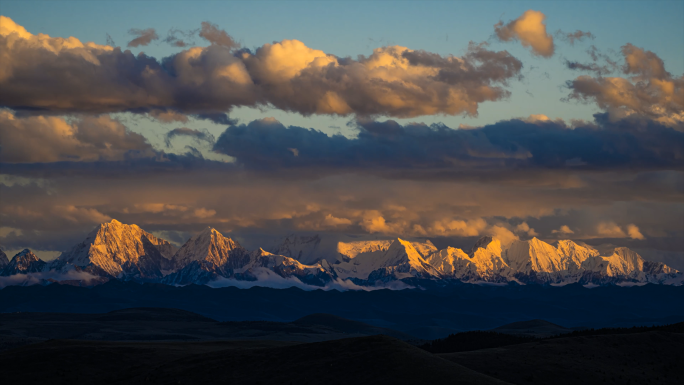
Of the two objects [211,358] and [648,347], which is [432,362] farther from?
[648,347]

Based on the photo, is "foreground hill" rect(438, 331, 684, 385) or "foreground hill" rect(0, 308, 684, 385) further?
"foreground hill" rect(438, 331, 684, 385)

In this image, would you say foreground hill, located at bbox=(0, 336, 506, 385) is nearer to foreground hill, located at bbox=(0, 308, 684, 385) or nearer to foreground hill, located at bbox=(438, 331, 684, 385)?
foreground hill, located at bbox=(0, 308, 684, 385)

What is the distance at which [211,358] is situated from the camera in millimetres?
165750

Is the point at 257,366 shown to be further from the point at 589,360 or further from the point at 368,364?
the point at 589,360

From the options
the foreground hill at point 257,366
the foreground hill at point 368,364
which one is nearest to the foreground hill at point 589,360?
the foreground hill at point 368,364

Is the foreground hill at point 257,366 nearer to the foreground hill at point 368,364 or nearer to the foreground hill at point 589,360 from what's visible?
the foreground hill at point 368,364

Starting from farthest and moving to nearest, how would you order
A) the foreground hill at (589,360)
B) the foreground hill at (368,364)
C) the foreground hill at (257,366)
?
the foreground hill at (589,360) → the foreground hill at (368,364) → the foreground hill at (257,366)

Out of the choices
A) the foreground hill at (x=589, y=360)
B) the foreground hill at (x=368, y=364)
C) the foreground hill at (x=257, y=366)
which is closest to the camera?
the foreground hill at (x=257, y=366)

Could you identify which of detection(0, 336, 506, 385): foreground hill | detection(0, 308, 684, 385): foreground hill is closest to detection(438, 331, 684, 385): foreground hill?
detection(0, 308, 684, 385): foreground hill

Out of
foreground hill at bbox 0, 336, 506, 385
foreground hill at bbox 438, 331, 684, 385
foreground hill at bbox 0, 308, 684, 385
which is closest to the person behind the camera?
foreground hill at bbox 0, 336, 506, 385

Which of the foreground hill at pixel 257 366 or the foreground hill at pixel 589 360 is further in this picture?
the foreground hill at pixel 589 360

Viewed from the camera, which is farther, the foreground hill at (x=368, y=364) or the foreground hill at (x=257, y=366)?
the foreground hill at (x=368, y=364)

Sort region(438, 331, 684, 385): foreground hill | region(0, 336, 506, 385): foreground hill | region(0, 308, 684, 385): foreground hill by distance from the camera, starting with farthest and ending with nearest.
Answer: region(438, 331, 684, 385): foreground hill
region(0, 308, 684, 385): foreground hill
region(0, 336, 506, 385): foreground hill

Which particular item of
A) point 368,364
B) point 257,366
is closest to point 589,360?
point 368,364
